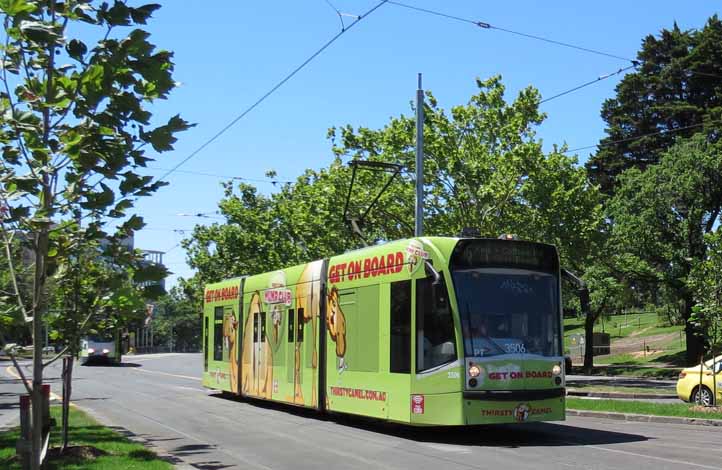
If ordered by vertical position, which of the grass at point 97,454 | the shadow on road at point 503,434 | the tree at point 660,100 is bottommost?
the shadow on road at point 503,434

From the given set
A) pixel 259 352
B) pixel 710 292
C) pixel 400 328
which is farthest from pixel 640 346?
pixel 400 328

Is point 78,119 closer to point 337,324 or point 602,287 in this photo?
Answer: point 337,324

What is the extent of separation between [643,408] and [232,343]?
33.1 feet

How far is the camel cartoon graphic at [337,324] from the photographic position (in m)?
15.3

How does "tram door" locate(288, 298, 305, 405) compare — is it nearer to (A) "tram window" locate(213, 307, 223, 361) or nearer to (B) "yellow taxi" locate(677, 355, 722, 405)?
(A) "tram window" locate(213, 307, 223, 361)

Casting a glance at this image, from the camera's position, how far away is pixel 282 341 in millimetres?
18172

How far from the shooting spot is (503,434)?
1427cm

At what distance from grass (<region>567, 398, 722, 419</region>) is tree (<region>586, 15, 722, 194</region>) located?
32710 millimetres

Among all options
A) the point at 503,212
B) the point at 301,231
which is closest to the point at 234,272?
the point at 301,231

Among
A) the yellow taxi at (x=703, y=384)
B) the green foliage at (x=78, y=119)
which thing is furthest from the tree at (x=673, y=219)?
the green foliage at (x=78, y=119)

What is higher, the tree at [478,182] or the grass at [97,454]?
the tree at [478,182]

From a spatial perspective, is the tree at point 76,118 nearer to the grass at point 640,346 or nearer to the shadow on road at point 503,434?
the shadow on road at point 503,434

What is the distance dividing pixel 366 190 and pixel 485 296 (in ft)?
60.7

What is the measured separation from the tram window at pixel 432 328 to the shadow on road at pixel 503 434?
1.43 metres
